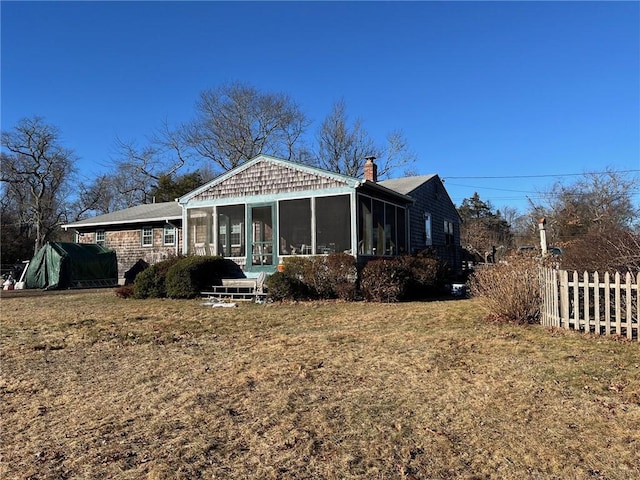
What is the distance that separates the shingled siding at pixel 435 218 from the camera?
1877cm

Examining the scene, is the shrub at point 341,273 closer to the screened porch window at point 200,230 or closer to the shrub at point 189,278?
the shrub at point 189,278

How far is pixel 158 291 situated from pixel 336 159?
1106 inches

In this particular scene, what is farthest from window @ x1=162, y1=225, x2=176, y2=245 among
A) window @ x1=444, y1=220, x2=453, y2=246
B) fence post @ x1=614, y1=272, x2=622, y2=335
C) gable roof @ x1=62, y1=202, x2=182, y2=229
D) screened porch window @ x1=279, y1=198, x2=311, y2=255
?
fence post @ x1=614, y1=272, x2=622, y2=335

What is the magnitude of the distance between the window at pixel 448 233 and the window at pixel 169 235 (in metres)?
12.7

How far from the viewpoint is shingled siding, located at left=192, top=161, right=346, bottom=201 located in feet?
48.2

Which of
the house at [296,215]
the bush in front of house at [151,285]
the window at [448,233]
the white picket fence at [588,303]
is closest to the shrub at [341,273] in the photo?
the house at [296,215]

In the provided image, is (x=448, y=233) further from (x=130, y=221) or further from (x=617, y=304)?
(x=617, y=304)

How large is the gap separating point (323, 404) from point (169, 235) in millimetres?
19111

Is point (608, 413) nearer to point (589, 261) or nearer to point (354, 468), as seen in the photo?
point (354, 468)

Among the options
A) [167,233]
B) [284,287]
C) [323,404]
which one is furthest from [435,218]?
[323,404]

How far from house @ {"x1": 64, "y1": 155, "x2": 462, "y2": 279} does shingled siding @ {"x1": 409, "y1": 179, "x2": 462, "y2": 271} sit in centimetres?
5

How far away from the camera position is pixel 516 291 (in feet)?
27.3

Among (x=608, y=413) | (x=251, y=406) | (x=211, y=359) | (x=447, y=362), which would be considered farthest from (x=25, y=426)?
(x=608, y=413)

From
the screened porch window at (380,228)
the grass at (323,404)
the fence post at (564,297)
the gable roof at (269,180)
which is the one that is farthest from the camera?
the screened porch window at (380,228)
